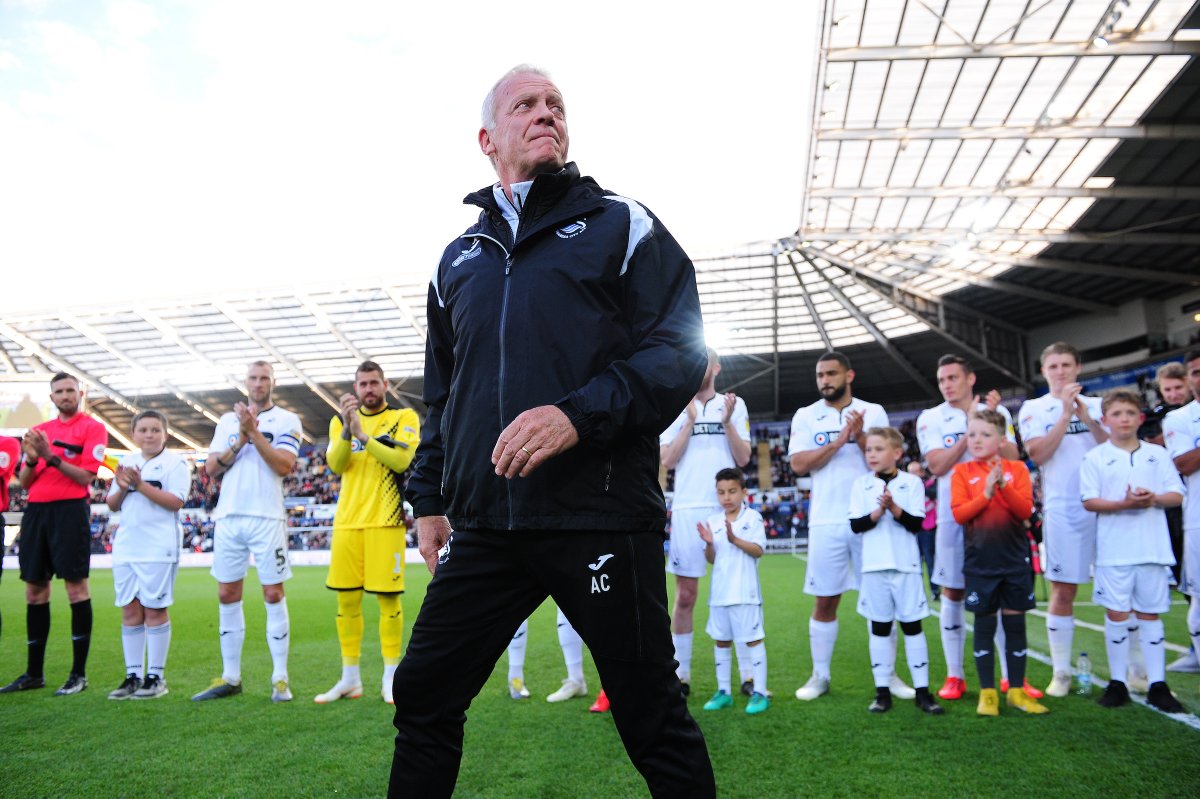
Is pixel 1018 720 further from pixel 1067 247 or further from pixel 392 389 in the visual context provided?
pixel 392 389

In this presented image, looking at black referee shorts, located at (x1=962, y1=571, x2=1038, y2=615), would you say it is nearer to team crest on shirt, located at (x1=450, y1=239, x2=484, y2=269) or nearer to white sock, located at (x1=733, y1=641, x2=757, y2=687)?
white sock, located at (x1=733, y1=641, x2=757, y2=687)

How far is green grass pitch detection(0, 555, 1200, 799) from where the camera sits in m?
3.41

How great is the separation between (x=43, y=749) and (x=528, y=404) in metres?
3.87

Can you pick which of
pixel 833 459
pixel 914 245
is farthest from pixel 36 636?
pixel 914 245

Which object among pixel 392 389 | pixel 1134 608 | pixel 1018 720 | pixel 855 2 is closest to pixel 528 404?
pixel 1018 720

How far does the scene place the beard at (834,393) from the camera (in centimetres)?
533

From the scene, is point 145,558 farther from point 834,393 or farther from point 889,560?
point 889,560

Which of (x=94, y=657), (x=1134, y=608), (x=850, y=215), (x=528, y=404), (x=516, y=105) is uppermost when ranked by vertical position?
(x=850, y=215)

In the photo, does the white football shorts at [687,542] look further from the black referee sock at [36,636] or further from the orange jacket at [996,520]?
the black referee sock at [36,636]

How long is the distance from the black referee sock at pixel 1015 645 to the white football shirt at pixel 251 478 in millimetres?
4698

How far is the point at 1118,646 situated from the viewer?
484 cm

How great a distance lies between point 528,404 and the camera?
2.01 meters

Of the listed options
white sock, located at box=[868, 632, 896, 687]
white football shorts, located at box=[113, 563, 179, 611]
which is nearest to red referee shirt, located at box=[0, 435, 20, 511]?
white football shorts, located at box=[113, 563, 179, 611]

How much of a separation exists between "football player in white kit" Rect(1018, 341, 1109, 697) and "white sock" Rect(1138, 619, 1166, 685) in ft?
1.29
